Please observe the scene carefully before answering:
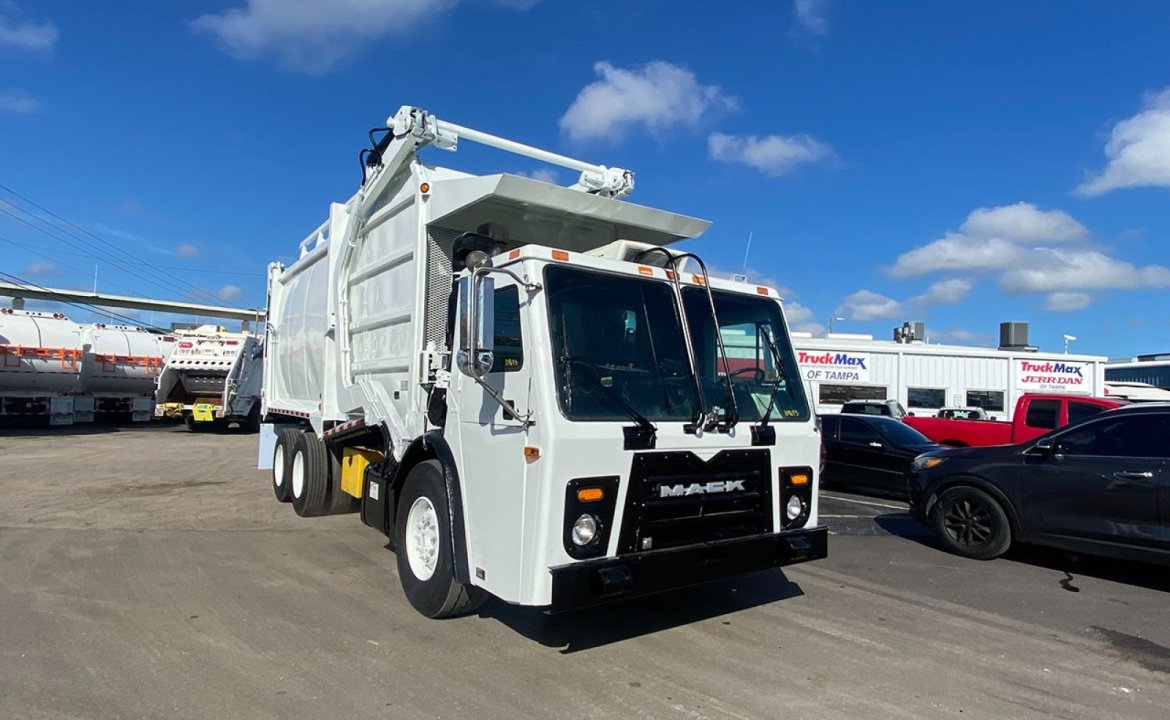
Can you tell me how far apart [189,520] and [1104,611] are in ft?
29.8

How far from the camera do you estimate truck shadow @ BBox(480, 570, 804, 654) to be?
4.79 m

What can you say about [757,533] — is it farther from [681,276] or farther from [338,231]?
[338,231]

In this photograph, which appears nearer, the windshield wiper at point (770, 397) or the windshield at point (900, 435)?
the windshield wiper at point (770, 397)

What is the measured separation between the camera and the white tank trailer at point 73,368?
23000mm

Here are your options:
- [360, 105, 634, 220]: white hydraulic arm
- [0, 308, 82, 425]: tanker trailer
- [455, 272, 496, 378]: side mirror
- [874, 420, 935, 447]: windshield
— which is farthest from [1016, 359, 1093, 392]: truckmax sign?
[0, 308, 82, 425]: tanker trailer

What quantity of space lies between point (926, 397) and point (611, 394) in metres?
27.5

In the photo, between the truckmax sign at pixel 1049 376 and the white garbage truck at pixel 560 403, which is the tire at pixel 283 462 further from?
the truckmax sign at pixel 1049 376

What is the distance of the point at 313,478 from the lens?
8.48 m

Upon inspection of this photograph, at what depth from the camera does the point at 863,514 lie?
10.1m

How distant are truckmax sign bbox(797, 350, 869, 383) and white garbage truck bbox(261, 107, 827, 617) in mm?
23600

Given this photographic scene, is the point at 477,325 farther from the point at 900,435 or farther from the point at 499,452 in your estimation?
the point at 900,435

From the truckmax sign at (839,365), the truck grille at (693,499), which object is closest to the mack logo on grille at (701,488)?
the truck grille at (693,499)

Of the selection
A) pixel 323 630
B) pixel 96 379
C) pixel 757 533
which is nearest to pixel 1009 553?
pixel 757 533

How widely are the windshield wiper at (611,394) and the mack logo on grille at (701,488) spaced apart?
377 mm
